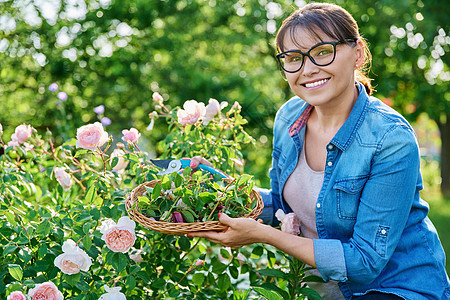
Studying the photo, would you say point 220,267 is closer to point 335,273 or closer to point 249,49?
point 335,273

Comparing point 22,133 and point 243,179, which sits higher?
point 243,179

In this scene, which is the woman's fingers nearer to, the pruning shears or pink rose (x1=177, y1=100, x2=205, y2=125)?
the pruning shears

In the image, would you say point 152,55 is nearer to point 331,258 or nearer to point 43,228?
point 43,228

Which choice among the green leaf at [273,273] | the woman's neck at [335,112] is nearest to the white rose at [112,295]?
the green leaf at [273,273]

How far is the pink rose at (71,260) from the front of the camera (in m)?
1.49

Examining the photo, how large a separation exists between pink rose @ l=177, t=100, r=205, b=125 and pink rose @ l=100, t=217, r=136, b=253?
1.97 feet

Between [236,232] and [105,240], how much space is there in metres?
0.39

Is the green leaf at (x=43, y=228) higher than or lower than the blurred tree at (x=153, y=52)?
higher

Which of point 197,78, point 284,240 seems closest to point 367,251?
point 284,240

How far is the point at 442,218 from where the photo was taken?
580cm

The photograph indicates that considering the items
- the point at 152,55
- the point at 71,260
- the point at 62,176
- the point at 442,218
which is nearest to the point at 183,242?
the point at 71,260

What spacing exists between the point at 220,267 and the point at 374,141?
71 cm

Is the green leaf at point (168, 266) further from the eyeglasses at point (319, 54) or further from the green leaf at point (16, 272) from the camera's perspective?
the eyeglasses at point (319, 54)

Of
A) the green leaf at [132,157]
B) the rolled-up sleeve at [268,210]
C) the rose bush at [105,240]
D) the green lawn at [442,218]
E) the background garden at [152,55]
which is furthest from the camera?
the green lawn at [442,218]
